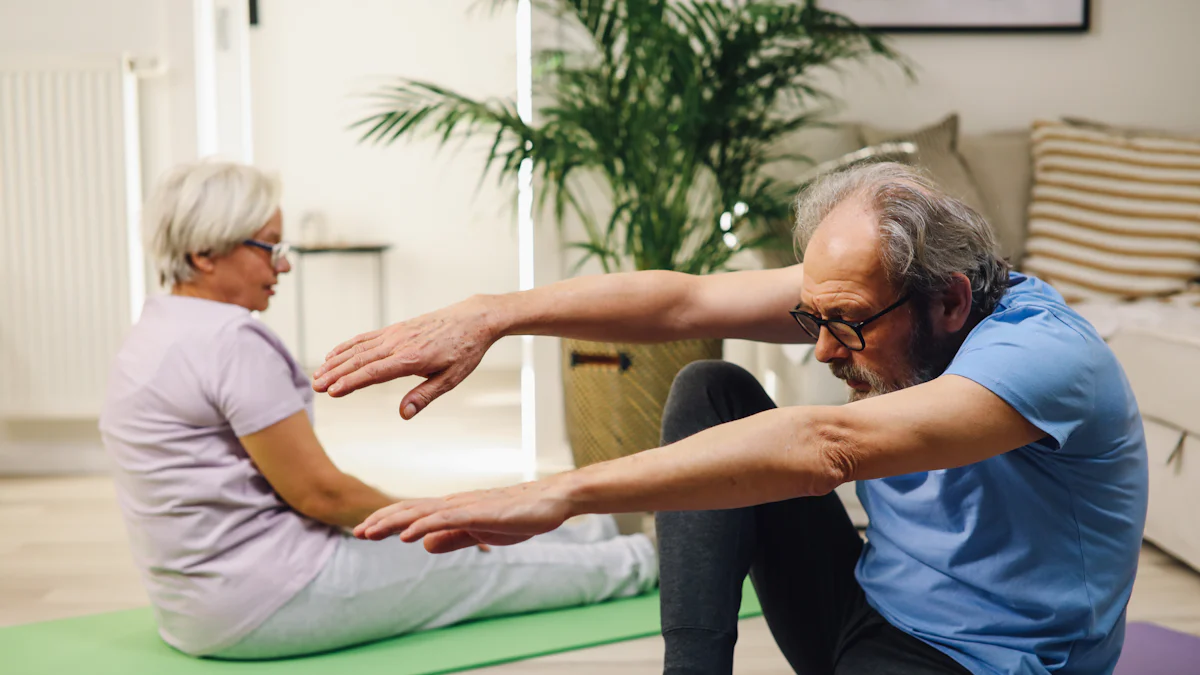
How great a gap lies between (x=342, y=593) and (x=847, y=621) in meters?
0.96

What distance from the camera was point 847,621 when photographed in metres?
1.25

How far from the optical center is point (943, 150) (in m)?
3.05

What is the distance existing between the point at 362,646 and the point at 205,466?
1.46 ft

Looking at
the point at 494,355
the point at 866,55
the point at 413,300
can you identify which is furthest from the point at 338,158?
the point at 866,55

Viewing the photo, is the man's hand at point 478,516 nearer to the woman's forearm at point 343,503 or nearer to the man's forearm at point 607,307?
the man's forearm at point 607,307

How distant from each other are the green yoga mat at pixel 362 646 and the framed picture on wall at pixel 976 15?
209 centimetres

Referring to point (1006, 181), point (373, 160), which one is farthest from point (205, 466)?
point (373, 160)

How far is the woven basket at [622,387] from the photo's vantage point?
279 centimetres

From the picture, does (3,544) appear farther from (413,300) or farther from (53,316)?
(413,300)

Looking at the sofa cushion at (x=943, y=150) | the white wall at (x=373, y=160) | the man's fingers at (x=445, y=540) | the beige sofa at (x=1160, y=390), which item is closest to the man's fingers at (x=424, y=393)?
the man's fingers at (x=445, y=540)

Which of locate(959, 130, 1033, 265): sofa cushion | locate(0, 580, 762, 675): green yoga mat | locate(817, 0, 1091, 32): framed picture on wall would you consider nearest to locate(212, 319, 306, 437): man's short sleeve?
locate(0, 580, 762, 675): green yoga mat

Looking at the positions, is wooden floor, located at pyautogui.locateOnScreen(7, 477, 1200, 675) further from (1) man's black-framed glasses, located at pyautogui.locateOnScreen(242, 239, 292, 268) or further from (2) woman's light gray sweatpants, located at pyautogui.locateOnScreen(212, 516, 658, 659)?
(1) man's black-framed glasses, located at pyautogui.locateOnScreen(242, 239, 292, 268)

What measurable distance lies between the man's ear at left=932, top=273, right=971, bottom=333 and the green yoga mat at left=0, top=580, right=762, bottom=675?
1.10m

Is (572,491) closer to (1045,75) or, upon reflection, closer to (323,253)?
(1045,75)
